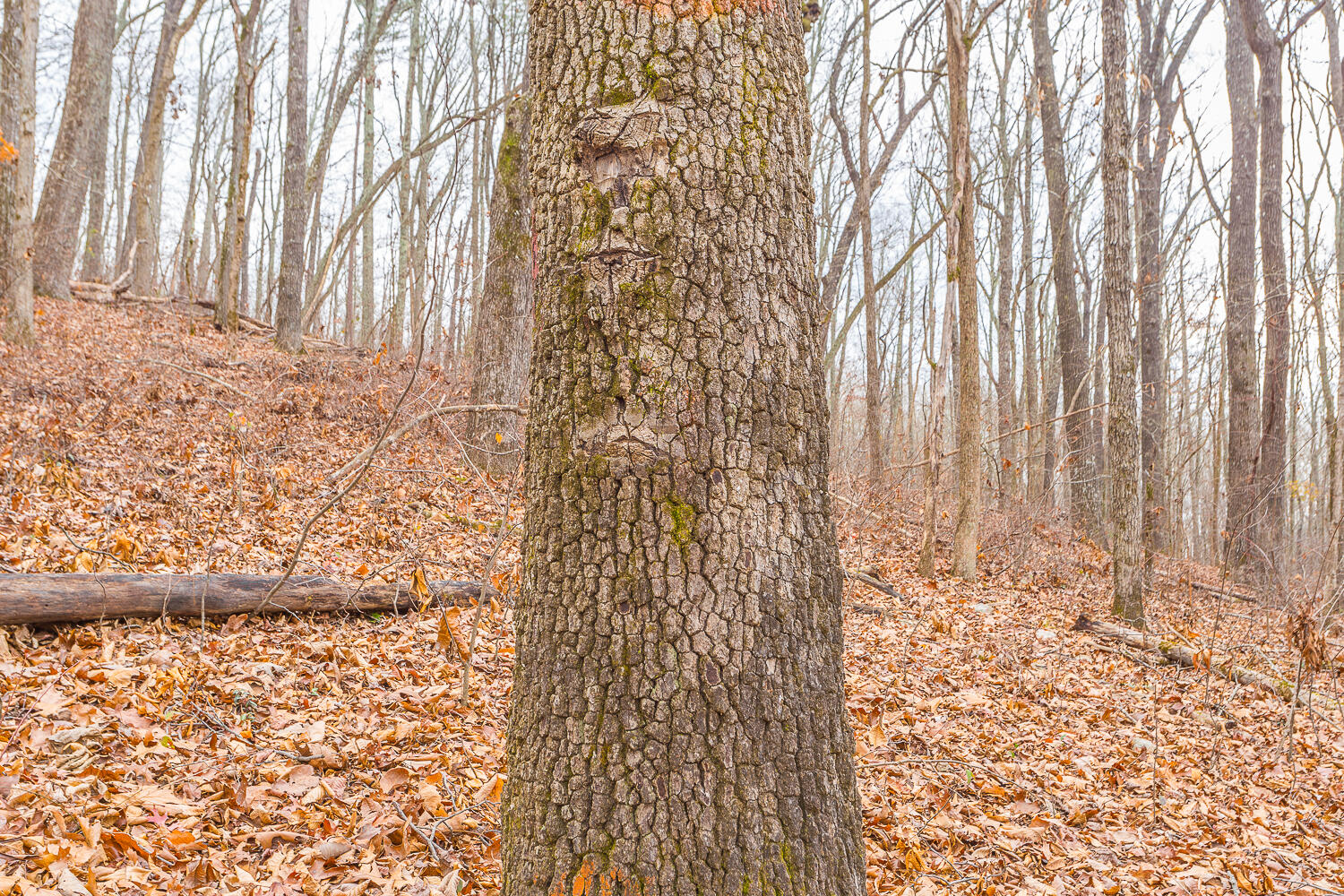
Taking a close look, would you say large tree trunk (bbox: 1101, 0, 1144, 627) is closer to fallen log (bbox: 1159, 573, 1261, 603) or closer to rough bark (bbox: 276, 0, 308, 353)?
fallen log (bbox: 1159, 573, 1261, 603)

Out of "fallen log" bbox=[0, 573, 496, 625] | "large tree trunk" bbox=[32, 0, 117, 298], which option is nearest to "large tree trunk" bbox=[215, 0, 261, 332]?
"large tree trunk" bbox=[32, 0, 117, 298]

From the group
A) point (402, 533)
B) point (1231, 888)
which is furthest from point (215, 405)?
point (1231, 888)

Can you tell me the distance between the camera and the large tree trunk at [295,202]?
10992 millimetres

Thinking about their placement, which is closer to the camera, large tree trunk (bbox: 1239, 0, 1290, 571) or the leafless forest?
the leafless forest

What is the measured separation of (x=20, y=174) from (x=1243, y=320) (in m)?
14.8

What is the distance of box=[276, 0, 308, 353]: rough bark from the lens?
11.0 metres

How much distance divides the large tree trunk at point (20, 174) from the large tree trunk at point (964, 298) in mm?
9597

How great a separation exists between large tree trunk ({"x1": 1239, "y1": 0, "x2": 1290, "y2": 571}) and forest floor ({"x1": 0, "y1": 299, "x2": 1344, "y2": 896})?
10.3 ft

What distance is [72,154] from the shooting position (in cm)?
1030

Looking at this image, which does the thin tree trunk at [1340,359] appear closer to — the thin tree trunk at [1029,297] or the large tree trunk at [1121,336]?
the large tree trunk at [1121,336]

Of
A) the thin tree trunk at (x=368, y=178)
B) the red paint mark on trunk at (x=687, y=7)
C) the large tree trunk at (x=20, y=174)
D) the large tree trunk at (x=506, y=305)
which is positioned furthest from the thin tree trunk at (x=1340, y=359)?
the large tree trunk at (x=20, y=174)

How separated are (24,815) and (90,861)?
0.33 m

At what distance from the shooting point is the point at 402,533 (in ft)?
19.5

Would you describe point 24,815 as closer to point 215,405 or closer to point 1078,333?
point 215,405
